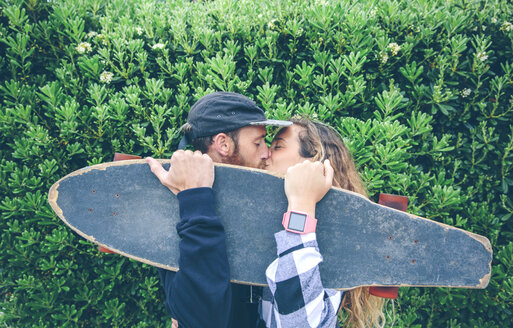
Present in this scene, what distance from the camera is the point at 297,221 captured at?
1.31m

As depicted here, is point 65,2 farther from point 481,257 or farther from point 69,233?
point 481,257

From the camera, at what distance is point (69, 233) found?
2174 millimetres

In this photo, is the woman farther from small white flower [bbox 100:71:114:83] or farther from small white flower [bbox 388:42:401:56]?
small white flower [bbox 100:71:114:83]

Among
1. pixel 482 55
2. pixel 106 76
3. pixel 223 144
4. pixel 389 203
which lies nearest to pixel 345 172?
pixel 389 203

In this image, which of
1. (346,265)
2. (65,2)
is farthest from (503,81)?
(65,2)

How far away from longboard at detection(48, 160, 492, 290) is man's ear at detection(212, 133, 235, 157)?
0.25 m

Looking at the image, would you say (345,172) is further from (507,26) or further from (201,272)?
(507,26)

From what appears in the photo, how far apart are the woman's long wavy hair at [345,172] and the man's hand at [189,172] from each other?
1.95 feet

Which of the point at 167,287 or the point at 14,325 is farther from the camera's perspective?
the point at 14,325

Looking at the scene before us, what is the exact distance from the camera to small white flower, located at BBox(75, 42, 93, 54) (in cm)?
221

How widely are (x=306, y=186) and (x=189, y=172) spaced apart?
473mm

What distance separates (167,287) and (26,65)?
5.83ft

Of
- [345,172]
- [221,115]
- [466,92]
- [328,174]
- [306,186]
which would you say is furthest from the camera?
[466,92]

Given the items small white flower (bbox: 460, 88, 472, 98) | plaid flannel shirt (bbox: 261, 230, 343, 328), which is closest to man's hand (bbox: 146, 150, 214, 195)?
plaid flannel shirt (bbox: 261, 230, 343, 328)
